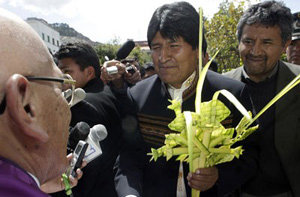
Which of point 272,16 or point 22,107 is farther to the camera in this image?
point 272,16

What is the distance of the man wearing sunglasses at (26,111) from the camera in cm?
86

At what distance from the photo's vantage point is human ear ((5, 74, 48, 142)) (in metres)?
0.86

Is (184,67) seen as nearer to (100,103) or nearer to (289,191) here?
(100,103)

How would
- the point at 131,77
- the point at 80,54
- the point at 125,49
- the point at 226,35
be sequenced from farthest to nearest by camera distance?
the point at 226,35 → the point at 131,77 → the point at 125,49 → the point at 80,54

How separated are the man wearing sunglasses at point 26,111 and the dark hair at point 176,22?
3.74ft

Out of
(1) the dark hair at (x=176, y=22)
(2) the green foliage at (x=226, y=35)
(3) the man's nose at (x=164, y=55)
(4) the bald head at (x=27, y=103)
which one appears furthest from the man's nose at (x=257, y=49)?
(2) the green foliage at (x=226, y=35)

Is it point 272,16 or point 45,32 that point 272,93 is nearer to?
point 272,16

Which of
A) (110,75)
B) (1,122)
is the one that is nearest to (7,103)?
(1,122)

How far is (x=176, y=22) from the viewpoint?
2.09 m

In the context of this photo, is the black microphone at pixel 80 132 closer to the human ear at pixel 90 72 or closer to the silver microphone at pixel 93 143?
the silver microphone at pixel 93 143

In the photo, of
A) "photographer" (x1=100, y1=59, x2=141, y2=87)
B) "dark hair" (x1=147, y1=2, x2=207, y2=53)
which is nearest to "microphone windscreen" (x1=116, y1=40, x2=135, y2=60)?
"photographer" (x1=100, y1=59, x2=141, y2=87)

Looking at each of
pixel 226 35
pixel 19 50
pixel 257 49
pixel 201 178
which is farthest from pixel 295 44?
pixel 226 35

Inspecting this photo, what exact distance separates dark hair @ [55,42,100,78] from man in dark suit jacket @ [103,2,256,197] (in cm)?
103

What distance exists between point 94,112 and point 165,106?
754mm
